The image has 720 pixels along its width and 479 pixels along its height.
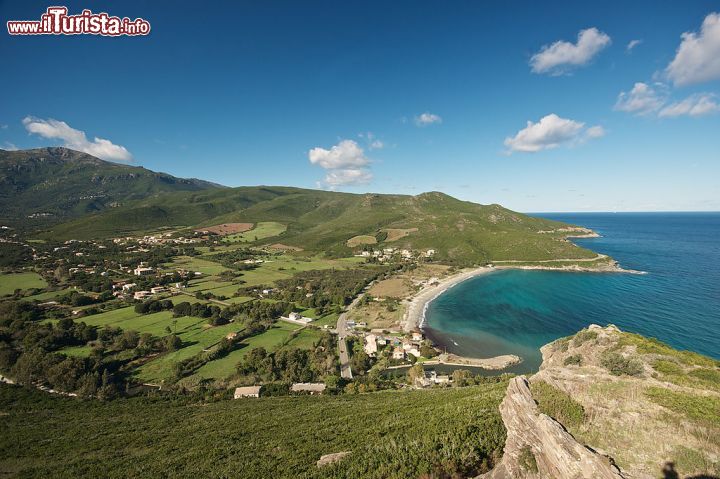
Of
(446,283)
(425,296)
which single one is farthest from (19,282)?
(446,283)

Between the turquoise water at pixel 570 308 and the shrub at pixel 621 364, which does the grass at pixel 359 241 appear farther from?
the shrub at pixel 621 364

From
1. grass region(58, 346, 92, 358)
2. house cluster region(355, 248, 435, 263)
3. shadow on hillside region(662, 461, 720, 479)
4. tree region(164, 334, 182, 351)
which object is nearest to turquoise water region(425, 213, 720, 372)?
house cluster region(355, 248, 435, 263)

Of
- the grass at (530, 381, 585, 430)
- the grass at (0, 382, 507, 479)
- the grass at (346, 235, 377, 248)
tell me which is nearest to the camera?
the grass at (0, 382, 507, 479)

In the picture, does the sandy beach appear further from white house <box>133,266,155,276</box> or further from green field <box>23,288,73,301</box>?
white house <box>133,266,155,276</box>

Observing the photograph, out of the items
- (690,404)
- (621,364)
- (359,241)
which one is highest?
(690,404)

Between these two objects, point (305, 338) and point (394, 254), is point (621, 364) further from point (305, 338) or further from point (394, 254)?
point (394, 254)

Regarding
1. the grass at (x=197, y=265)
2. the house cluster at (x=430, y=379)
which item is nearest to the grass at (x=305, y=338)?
the house cluster at (x=430, y=379)
